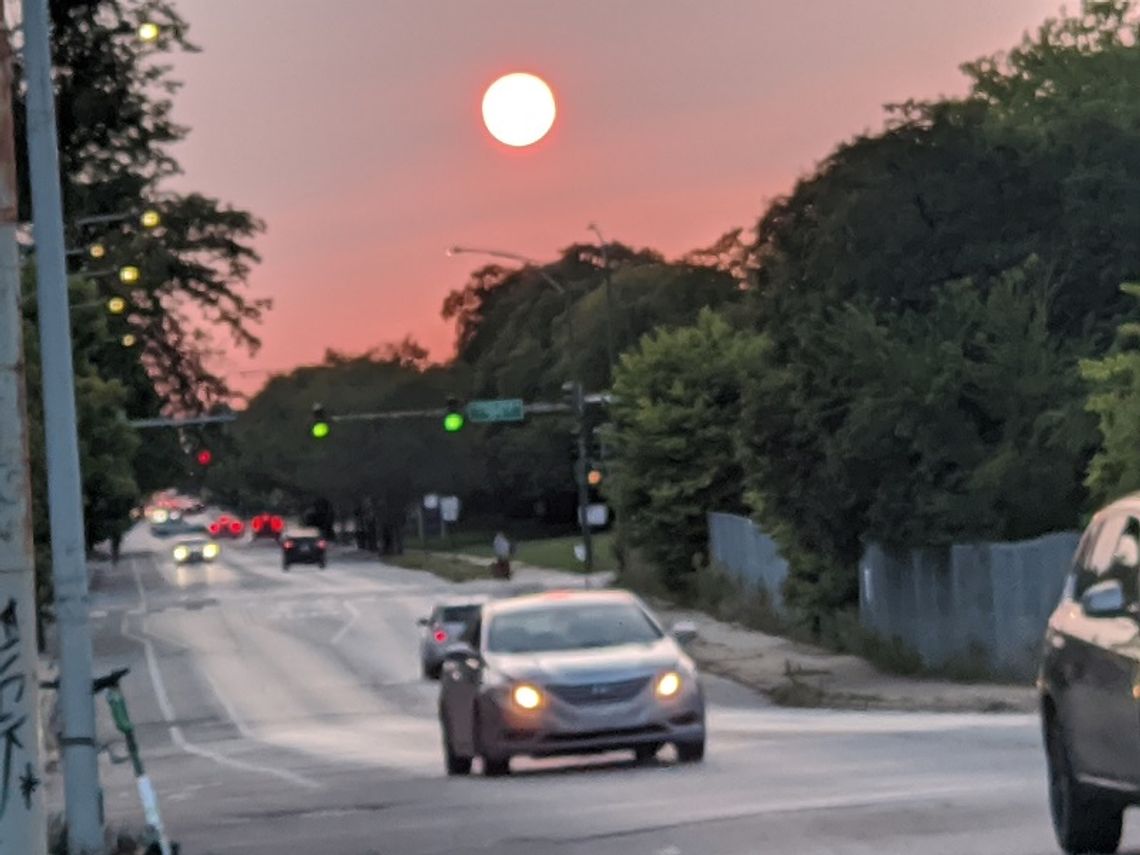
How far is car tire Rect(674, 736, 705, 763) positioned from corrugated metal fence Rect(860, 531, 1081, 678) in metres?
14.4

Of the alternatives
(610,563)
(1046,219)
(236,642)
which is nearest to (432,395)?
(610,563)

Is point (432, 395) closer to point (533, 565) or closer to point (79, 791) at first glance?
point (533, 565)

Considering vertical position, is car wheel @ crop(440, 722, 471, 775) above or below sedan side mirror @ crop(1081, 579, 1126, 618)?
below

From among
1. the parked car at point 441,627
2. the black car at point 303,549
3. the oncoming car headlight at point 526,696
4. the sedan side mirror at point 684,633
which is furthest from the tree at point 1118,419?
the black car at point 303,549

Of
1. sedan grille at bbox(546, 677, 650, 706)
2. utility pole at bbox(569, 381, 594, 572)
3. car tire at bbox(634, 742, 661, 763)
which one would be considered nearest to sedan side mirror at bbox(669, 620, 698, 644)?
car tire at bbox(634, 742, 661, 763)

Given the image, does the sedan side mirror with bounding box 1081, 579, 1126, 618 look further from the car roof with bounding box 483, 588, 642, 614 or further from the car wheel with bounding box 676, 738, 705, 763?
the car roof with bounding box 483, 588, 642, 614

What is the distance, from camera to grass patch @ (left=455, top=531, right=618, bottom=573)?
87812mm

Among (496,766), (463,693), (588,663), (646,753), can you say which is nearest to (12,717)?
(588,663)

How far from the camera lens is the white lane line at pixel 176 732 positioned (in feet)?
80.8

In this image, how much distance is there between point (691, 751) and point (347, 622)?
46124 millimetres

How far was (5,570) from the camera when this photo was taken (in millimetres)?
10633

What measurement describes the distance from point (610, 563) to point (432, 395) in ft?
200

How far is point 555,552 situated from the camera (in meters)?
103

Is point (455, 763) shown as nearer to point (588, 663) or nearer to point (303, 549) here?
point (588, 663)
